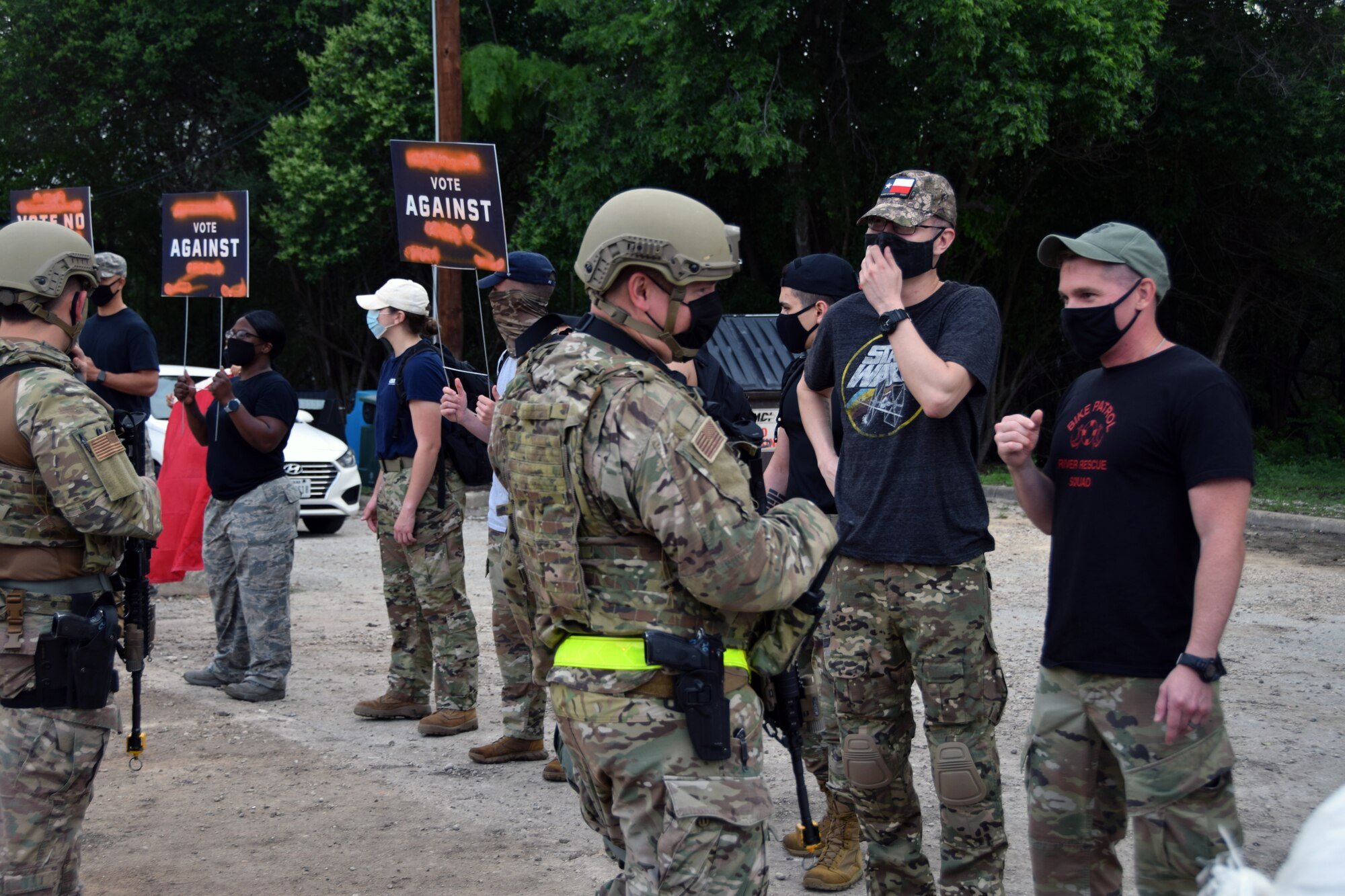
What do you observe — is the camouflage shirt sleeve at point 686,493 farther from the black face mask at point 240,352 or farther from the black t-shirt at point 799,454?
the black face mask at point 240,352

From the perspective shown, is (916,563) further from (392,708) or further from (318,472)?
(318,472)

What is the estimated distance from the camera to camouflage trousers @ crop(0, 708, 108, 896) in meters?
3.65

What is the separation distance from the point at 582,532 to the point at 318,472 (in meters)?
11.2

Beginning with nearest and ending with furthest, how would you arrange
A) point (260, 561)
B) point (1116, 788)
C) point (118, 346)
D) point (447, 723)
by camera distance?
point (1116, 788), point (447, 723), point (260, 561), point (118, 346)

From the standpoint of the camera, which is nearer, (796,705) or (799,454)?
(796,705)

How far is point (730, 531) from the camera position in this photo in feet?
8.75

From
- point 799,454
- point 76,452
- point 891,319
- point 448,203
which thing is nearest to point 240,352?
point 448,203

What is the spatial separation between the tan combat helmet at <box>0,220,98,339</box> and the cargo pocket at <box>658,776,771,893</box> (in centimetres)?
243

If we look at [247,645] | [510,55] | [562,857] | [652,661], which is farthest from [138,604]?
[510,55]

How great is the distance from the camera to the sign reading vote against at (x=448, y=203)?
8945 mm

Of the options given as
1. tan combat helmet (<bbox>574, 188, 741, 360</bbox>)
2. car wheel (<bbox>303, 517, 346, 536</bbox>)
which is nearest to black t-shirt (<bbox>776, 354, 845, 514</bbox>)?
tan combat helmet (<bbox>574, 188, 741, 360</bbox>)

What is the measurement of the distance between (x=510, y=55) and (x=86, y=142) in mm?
13143

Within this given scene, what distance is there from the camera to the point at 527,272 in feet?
18.7

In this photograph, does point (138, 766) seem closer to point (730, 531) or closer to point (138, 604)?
point (138, 604)
